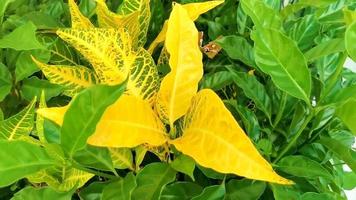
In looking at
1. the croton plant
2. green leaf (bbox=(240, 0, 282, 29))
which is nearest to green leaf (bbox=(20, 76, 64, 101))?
the croton plant

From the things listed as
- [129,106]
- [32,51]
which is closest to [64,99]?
[32,51]

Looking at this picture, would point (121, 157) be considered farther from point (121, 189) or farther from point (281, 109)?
point (281, 109)

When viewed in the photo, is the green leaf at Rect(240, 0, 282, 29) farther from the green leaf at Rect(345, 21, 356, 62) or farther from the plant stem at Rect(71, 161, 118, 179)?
the plant stem at Rect(71, 161, 118, 179)

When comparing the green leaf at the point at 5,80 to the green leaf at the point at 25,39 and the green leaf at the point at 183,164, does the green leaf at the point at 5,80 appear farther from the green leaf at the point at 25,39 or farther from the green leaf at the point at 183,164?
the green leaf at the point at 183,164

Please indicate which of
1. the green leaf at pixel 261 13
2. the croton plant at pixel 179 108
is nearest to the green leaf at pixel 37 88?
the croton plant at pixel 179 108

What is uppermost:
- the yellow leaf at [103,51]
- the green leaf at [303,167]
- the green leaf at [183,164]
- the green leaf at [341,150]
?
the yellow leaf at [103,51]

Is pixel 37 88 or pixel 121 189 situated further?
pixel 37 88

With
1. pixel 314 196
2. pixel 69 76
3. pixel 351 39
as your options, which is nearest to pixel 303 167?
pixel 314 196
